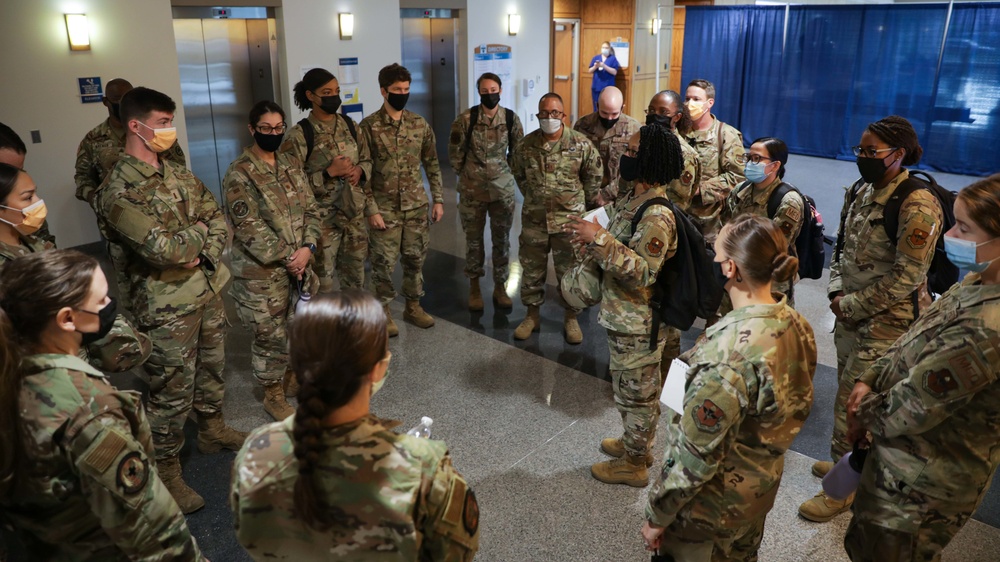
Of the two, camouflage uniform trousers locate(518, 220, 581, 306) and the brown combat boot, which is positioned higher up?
camouflage uniform trousers locate(518, 220, 581, 306)

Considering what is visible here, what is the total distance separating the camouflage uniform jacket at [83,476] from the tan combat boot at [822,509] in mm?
2554

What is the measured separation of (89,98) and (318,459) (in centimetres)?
621

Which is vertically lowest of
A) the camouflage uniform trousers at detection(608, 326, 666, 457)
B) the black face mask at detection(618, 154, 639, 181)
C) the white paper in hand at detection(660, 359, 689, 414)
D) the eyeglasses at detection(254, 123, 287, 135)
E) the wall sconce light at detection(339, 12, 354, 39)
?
the camouflage uniform trousers at detection(608, 326, 666, 457)

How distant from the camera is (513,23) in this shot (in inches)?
390

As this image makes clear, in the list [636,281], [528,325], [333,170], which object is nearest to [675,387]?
[636,281]

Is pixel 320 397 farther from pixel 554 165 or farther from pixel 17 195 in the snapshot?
pixel 554 165

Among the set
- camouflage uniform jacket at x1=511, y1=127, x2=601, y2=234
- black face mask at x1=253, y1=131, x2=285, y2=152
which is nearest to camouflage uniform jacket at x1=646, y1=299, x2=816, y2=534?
black face mask at x1=253, y1=131, x2=285, y2=152

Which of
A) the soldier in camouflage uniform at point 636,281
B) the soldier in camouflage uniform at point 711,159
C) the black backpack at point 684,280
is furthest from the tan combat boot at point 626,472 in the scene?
the soldier in camouflage uniform at point 711,159

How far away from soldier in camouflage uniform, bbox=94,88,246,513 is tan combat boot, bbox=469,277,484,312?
2.32 metres

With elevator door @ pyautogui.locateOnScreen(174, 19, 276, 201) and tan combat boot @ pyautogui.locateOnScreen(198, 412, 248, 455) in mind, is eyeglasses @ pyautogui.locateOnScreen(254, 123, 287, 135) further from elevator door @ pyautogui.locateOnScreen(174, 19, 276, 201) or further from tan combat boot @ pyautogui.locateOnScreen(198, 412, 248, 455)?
elevator door @ pyautogui.locateOnScreen(174, 19, 276, 201)

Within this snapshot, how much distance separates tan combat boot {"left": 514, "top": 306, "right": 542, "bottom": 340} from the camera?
4.91m

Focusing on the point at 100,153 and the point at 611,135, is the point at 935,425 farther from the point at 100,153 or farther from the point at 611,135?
the point at 100,153

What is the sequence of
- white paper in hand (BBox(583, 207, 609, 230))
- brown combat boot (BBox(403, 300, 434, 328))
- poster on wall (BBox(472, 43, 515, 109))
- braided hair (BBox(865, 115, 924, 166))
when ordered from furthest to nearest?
poster on wall (BBox(472, 43, 515, 109))
brown combat boot (BBox(403, 300, 434, 328))
white paper in hand (BBox(583, 207, 609, 230))
braided hair (BBox(865, 115, 924, 166))

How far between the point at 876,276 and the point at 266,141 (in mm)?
2938
